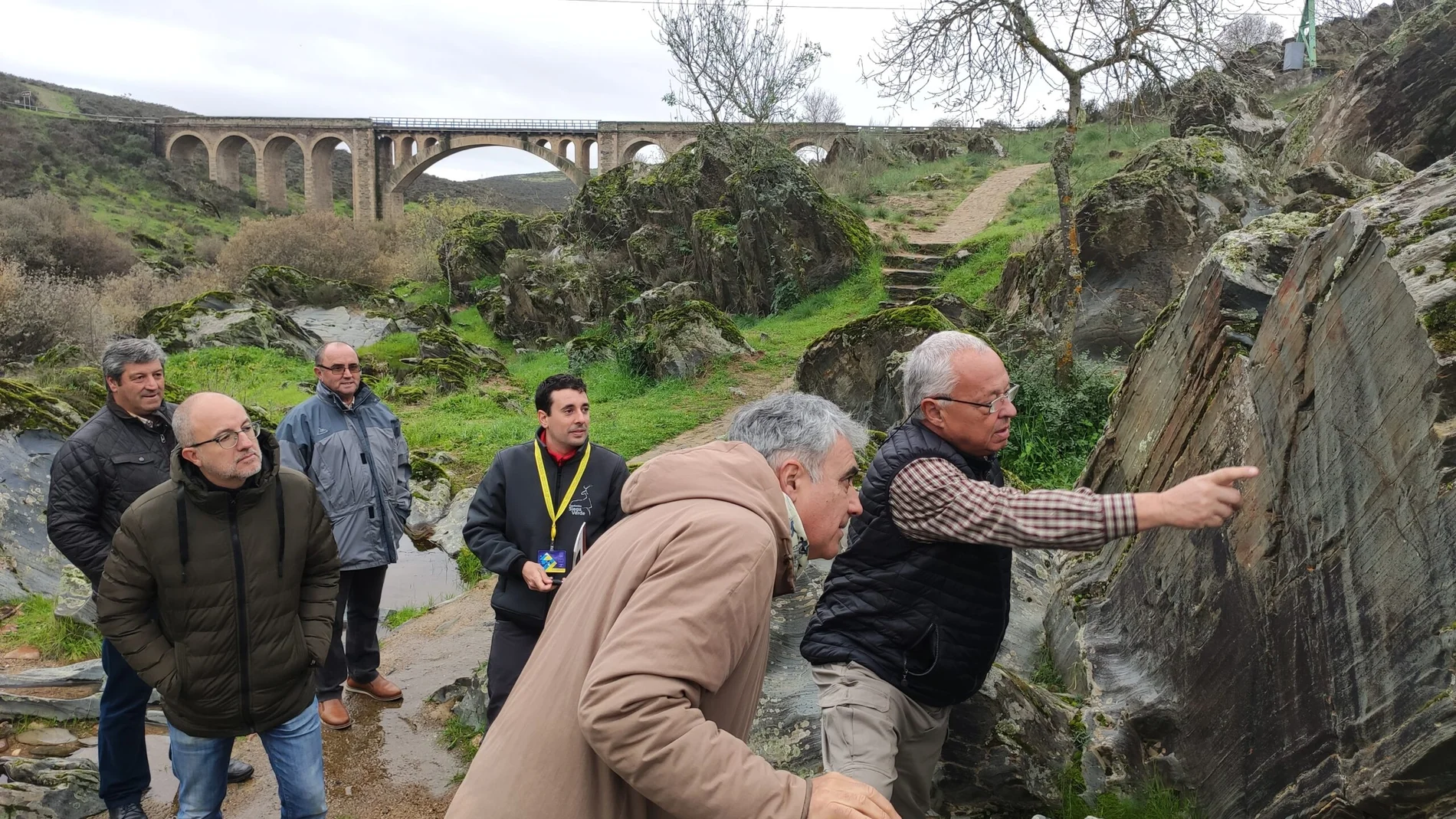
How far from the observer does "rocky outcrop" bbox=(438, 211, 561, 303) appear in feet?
85.3

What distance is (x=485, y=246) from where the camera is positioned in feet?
86.7

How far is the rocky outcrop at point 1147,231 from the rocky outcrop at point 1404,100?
906 millimetres

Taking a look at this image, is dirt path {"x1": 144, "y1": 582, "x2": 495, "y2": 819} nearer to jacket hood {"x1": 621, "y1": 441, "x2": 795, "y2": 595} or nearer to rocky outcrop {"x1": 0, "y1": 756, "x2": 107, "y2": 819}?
rocky outcrop {"x1": 0, "y1": 756, "x2": 107, "y2": 819}

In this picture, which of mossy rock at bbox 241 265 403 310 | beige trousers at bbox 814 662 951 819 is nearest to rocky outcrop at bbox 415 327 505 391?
mossy rock at bbox 241 265 403 310

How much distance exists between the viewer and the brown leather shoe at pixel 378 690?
5.17 meters

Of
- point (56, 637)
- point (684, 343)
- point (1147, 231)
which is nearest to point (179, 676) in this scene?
point (56, 637)

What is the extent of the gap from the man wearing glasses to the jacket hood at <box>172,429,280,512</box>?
1540mm

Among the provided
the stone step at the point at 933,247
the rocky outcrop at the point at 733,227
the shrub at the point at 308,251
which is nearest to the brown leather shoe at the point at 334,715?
the rocky outcrop at the point at 733,227

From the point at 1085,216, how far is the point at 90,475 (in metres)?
9.00

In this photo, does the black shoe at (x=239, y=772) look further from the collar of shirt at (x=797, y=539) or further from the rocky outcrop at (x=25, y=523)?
the collar of shirt at (x=797, y=539)

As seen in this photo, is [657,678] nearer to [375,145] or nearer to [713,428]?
[713,428]

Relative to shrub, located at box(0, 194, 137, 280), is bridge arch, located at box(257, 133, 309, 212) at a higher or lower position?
higher

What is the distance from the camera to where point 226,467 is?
2902mm

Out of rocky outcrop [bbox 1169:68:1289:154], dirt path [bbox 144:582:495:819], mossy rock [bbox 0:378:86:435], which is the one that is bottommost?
dirt path [bbox 144:582:495:819]
